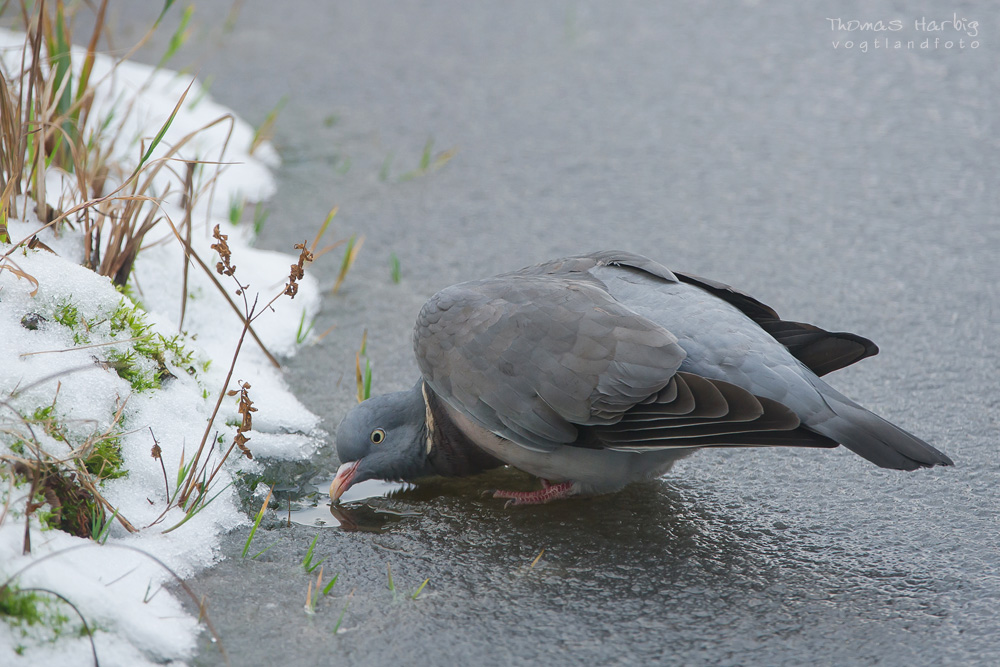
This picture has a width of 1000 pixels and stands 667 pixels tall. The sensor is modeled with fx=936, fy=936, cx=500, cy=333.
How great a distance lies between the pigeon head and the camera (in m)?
3.08

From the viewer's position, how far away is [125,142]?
15.9ft

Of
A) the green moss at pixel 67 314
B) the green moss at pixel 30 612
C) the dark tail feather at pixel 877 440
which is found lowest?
the green moss at pixel 30 612

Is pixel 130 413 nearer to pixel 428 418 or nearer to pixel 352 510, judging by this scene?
pixel 352 510

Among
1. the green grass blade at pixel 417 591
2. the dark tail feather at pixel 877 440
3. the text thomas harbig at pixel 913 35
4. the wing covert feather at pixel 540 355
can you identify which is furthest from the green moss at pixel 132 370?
the text thomas harbig at pixel 913 35

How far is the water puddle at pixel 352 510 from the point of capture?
289 centimetres

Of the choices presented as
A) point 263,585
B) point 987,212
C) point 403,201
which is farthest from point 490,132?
point 263,585

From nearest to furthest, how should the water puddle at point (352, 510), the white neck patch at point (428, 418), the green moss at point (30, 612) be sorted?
the green moss at point (30, 612) → the water puddle at point (352, 510) → the white neck patch at point (428, 418)

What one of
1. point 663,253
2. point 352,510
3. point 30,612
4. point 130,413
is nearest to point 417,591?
Answer: point 352,510

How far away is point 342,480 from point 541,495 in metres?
0.65

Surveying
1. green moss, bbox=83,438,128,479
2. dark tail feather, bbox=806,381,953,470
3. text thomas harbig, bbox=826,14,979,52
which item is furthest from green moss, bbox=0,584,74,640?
text thomas harbig, bbox=826,14,979,52

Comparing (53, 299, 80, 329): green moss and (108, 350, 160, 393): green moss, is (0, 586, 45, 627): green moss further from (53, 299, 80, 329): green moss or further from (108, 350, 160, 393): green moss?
(53, 299, 80, 329): green moss

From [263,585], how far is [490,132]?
140 inches

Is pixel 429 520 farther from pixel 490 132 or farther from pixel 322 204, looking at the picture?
pixel 490 132

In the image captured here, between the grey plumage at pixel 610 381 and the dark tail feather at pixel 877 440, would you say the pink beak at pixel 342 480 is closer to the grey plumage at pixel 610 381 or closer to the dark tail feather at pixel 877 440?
the grey plumage at pixel 610 381
